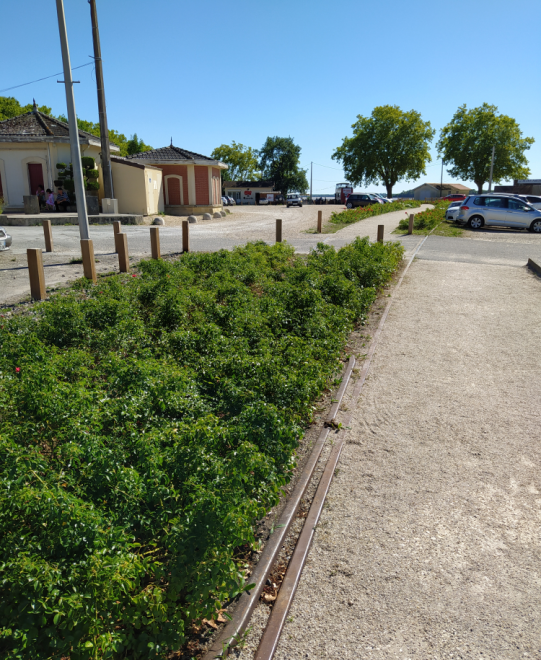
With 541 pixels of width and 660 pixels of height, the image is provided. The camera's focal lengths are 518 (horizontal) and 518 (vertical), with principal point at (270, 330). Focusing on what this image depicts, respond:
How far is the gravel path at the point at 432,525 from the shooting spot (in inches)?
105

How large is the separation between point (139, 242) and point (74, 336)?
39.3 feet

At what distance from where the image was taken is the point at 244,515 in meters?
2.74

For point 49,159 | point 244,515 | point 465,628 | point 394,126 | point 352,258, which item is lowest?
point 465,628

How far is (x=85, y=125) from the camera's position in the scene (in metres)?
69.5

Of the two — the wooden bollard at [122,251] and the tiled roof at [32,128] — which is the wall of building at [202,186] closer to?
the tiled roof at [32,128]

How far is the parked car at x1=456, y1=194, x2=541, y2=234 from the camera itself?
2395 centimetres

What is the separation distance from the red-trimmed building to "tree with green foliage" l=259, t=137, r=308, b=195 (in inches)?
2938

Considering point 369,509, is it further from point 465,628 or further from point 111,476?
point 111,476

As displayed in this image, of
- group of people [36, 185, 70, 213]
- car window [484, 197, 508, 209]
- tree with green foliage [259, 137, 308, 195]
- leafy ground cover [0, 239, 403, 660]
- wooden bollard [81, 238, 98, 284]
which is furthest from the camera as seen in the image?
tree with green foliage [259, 137, 308, 195]

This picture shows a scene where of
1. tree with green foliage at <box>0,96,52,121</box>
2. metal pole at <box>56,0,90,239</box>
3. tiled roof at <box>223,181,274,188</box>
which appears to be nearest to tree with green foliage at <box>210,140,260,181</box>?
tiled roof at <box>223,181,274,188</box>

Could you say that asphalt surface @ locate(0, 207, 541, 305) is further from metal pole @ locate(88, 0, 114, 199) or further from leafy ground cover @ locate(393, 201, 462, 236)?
metal pole @ locate(88, 0, 114, 199)

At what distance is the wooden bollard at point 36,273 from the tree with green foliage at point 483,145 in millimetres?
73137

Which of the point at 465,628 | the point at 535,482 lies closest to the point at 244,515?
the point at 465,628

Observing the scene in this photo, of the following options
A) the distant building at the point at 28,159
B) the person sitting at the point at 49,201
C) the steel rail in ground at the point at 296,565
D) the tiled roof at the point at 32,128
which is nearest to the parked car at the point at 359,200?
the tiled roof at the point at 32,128
